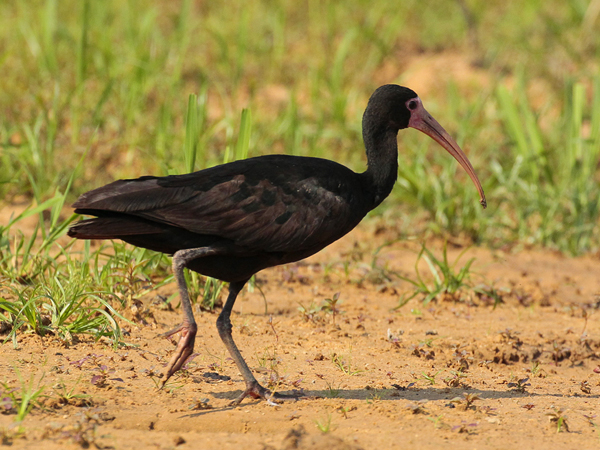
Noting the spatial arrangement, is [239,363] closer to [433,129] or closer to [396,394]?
[396,394]

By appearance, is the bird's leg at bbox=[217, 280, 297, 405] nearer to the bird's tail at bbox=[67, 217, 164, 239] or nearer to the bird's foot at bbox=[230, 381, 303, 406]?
the bird's foot at bbox=[230, 381, 303, 406]

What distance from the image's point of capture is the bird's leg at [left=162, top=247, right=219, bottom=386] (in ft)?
13.4

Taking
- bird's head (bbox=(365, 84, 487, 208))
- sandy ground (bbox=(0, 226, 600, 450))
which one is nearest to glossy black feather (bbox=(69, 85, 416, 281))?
bird's head (bbox=(365, 84, 487, 208))

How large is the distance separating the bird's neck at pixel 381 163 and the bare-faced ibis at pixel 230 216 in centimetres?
17

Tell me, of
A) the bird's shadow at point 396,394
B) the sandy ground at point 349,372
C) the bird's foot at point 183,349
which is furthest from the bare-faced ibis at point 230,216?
the sandy ground at point 349,372

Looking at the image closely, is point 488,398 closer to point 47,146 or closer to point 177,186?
point 177,186

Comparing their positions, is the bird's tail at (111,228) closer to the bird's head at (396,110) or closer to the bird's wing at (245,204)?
the bird's wing at (245,204)

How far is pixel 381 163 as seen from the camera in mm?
4805

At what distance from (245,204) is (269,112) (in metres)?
5.28

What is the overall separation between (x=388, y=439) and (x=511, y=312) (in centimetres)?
283

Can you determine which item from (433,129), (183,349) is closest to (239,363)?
(183,349)

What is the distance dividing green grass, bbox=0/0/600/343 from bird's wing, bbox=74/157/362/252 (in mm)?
789

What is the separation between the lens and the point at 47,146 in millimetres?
7156

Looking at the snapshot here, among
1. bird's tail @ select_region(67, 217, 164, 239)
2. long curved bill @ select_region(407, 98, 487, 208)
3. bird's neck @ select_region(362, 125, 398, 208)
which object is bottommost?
bird's tail @ select_region(67, 217, 164, 239)
